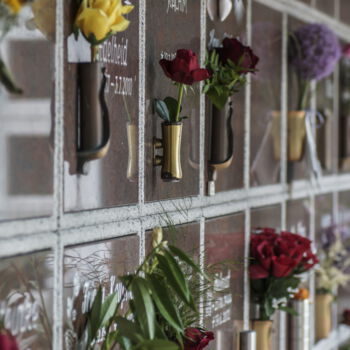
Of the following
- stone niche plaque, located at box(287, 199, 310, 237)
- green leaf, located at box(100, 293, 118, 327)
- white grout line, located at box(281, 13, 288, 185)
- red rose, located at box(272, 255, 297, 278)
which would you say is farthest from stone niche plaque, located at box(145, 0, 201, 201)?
stone niche plaque, located at box(287, 199, 310, 237)

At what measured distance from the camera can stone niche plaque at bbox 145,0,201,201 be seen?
5.13ft

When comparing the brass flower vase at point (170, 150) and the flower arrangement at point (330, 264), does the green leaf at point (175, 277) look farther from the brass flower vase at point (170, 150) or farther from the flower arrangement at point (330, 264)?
the flower arrangement at point (330, 264)

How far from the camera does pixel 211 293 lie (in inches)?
72.7

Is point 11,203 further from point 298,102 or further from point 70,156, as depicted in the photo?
point 298,102

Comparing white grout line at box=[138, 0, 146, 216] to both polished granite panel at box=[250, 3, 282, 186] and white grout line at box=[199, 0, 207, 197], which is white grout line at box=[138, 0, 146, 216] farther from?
polished granite panel at box=[250, 3, 282, 186]

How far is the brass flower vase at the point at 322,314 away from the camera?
2.71 meters

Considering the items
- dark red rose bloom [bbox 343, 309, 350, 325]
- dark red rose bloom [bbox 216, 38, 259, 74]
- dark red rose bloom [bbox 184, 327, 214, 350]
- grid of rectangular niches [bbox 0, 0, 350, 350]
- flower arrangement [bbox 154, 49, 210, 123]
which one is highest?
dark red rose bloom [bbox 216, 38, 259, 74]

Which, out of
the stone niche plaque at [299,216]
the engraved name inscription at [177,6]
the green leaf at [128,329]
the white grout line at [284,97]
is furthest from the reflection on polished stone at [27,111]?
the stone niche plaque at [299,216]

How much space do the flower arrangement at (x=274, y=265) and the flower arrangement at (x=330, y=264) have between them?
0.58m

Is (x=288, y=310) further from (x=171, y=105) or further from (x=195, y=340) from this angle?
(x=171, y=105)

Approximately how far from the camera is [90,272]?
4.50ft

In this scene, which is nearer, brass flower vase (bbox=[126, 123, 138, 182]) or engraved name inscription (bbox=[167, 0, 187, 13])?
brass flower vase (bbox=[126, 123, 138, 182])

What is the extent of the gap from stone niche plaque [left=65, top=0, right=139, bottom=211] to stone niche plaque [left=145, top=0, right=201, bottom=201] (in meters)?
0.06

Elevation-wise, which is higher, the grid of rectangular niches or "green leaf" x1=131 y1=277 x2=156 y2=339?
the grid of rectangular niches
